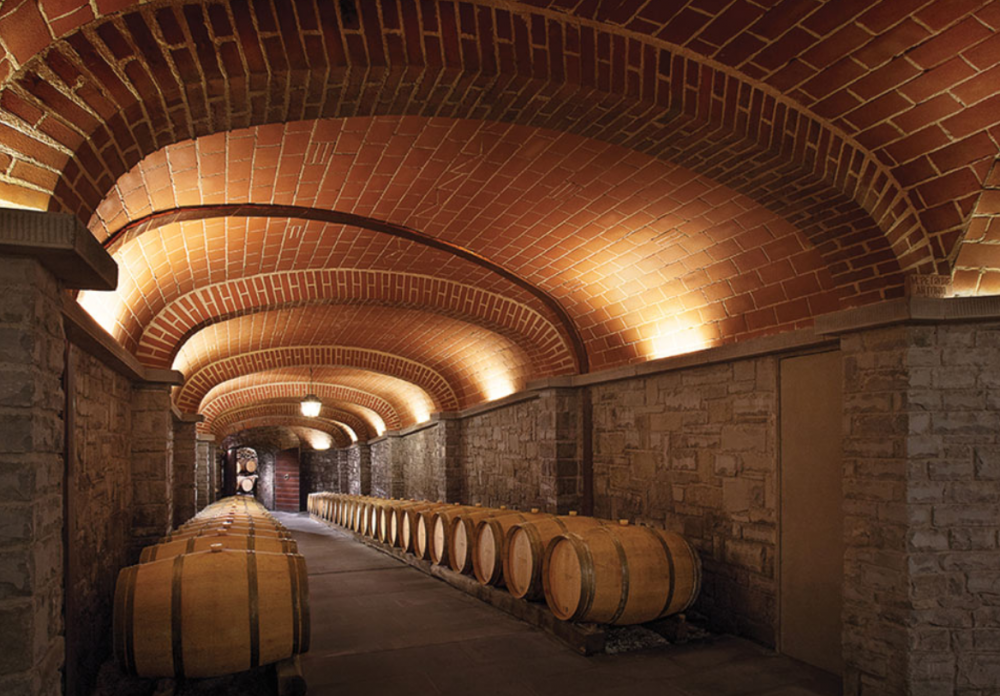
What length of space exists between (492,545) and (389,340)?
5.55 metres

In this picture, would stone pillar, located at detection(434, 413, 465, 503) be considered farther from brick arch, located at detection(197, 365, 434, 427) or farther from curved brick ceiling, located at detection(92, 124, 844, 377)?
curved brick ceiling, located at detection(92, 124, 844, 377)

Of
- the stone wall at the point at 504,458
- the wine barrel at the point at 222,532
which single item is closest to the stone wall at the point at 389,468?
the stone wall at the point at 504,458

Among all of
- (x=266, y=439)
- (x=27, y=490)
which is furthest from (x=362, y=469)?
(x=27, y=490)

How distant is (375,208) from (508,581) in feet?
11.3

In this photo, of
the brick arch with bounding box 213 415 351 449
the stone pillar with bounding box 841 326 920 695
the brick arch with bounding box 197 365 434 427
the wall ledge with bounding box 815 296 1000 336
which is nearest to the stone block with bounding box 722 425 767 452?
the stone pillar with bounding box 841 326 920 695

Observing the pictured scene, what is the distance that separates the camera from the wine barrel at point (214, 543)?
4.89m

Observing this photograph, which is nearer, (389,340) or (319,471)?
(389,340)

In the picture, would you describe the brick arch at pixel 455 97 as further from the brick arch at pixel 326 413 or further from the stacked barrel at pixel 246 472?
the stacked barrel at pixel 246 472

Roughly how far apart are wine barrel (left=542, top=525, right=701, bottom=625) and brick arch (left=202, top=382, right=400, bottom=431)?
1138cm

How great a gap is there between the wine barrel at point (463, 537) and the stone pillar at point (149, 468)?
295 centimetres

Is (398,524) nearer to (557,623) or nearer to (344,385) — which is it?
(557,623)

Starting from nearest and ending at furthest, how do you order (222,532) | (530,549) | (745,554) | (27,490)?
(27,490)
(745,554)
(222,532)
(530,549)

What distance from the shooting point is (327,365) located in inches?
501

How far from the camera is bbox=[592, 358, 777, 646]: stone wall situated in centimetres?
521
